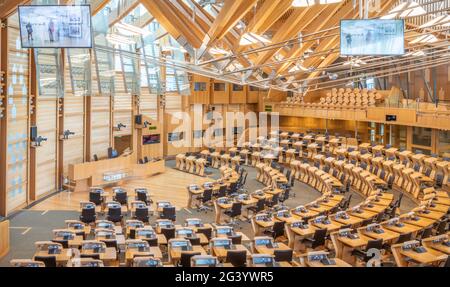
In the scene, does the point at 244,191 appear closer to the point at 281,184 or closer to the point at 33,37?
the point at 281,184

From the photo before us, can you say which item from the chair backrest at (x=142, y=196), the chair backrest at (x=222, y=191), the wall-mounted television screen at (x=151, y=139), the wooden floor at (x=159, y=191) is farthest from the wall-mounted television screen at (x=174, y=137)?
the chair backrest at (x=142, y=196)

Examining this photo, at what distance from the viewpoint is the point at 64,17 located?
11336mm

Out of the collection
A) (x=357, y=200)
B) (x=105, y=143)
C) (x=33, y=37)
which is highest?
(x=33, y=37)

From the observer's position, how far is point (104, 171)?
24.5m

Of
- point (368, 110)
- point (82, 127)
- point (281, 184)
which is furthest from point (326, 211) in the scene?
point (368, 110)

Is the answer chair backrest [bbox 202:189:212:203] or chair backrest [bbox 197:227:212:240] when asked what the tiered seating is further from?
chair backrest [bbox 197:227:212:240]

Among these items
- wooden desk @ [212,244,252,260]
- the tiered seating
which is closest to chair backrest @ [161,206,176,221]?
wooden desk @ [212,244,252,260]

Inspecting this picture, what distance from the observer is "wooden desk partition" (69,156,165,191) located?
914 inches

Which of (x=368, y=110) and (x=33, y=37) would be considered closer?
(x=33, y=37)

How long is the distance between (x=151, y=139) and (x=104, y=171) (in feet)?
22.7

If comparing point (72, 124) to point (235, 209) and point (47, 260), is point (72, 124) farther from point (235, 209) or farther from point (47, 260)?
point (47, 260)

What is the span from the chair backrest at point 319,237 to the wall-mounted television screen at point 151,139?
17.8 meters
